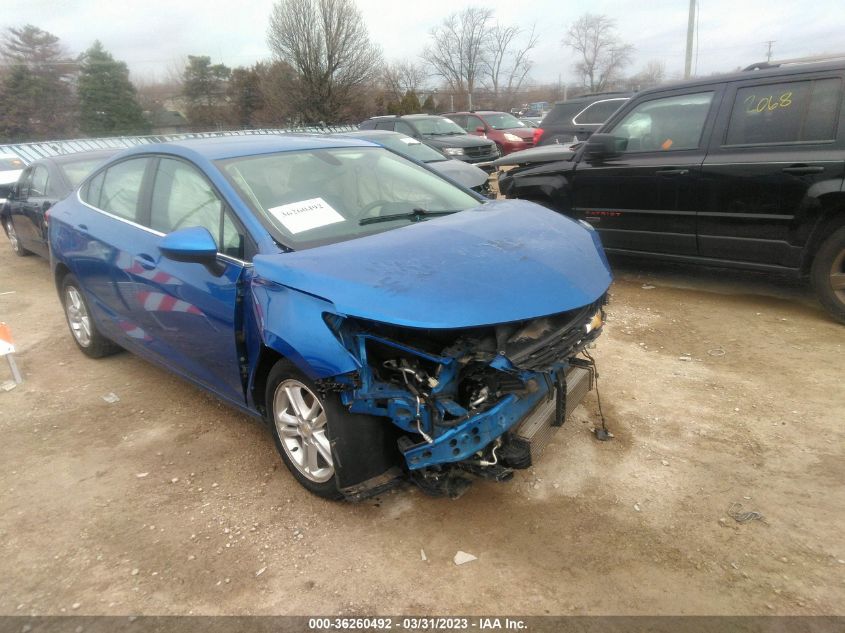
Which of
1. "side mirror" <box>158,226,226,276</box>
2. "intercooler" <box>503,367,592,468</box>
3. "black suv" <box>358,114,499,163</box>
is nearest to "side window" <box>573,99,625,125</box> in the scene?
"black suv" <box>358,114,499,163</box>

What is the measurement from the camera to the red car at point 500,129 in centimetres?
1675

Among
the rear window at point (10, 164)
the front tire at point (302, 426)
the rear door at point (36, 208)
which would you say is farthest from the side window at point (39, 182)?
the front tire at point (302, 426)

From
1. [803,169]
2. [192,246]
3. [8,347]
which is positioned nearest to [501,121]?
Result: [803,169]

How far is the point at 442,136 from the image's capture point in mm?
14281

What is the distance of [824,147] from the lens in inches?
177

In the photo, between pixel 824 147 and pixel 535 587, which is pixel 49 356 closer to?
pixel 535 587

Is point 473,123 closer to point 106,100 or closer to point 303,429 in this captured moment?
point 303,429

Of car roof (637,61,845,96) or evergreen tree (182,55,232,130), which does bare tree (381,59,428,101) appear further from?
car roof (637,61,845,96)

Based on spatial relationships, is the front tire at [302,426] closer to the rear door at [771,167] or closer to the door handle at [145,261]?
the door handle at [145,261]

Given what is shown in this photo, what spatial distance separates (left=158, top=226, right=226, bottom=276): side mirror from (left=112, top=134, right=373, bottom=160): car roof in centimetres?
59

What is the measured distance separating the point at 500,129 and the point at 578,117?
668cm

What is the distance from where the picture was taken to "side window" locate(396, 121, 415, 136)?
553 inches

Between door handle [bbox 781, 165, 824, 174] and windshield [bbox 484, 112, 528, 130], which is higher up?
windshield [bbox 484, 112, 528, 130]

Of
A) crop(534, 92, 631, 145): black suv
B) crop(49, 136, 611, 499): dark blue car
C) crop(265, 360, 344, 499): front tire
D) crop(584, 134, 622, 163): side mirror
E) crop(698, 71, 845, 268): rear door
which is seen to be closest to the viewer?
crop(49, 136, 611, 499): dark blue car
